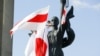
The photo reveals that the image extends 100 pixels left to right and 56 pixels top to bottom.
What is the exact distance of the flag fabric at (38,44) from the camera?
13766 mm

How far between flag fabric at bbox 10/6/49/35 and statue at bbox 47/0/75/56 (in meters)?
0.32

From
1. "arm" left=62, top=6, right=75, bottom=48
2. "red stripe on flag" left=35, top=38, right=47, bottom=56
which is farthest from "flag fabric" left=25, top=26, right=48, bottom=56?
"arm" left=62, top=6, right=75, bottom=48

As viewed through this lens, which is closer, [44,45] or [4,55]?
[44,45]

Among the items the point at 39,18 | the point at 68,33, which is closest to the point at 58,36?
the point at 68,33

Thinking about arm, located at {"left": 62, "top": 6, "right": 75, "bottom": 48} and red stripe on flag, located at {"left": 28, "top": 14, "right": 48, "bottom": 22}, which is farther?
red stripe on flag, located at {"left": 28, "top": 14, "right": 48, "bottom": 22}

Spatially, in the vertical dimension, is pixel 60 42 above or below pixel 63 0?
below

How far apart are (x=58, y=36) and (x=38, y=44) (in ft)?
2.12

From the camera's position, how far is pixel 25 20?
1429cm

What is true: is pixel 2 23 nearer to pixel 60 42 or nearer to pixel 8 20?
pixel 8 20

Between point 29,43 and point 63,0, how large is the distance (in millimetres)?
1495

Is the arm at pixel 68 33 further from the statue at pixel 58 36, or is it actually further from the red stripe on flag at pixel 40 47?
the red stripe on flag at pixel 40 47

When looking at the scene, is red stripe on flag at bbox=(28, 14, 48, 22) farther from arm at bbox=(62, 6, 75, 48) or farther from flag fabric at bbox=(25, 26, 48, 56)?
arm at bbox=(62, 6, 75, 48)

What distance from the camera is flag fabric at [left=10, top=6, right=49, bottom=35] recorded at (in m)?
14.1

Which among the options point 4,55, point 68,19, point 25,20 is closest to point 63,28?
point 68,19
